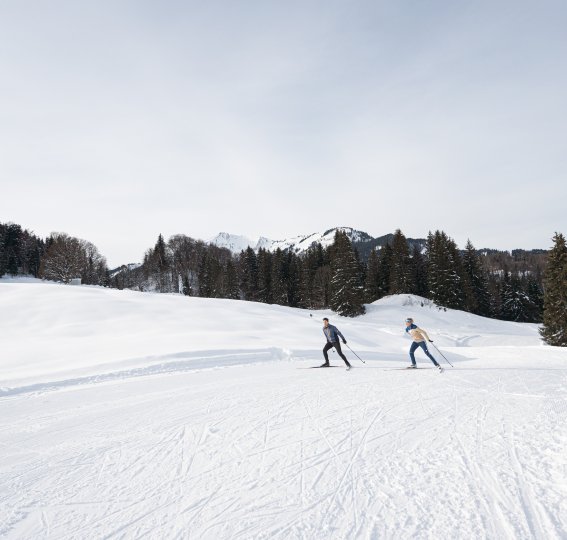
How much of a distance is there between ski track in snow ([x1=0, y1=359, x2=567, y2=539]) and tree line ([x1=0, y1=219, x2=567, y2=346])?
2823 centimetres

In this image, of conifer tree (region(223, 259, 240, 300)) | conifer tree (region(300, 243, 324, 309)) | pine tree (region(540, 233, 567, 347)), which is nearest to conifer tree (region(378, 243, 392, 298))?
conifer tree (region(300, 243, 324, 309))

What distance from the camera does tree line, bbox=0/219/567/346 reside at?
45719 millimetres

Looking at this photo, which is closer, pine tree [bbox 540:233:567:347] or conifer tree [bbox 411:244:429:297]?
pine tree [bbox 540:233:567:347]

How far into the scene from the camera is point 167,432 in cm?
627

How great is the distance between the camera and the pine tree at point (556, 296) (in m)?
27.7

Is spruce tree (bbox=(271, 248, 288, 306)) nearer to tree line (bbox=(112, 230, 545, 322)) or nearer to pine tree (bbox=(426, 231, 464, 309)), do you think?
tree line (bbox=(112, 230, 545, 322))

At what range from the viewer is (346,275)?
152 ft

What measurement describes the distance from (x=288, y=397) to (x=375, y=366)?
254 inches

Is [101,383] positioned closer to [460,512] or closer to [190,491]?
[190,491]

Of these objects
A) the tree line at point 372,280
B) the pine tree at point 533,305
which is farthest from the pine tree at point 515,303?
the pine tree at point 533,305

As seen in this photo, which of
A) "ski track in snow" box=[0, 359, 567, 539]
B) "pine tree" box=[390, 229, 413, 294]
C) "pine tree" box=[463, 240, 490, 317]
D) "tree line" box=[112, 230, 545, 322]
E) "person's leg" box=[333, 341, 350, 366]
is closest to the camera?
"ski track in snow" box=[0, 359, 567, 539]

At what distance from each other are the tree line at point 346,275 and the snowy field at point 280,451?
26.9 metres

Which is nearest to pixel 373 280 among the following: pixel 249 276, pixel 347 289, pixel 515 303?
pixel 347 289

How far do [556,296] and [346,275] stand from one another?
2245 centimetres
